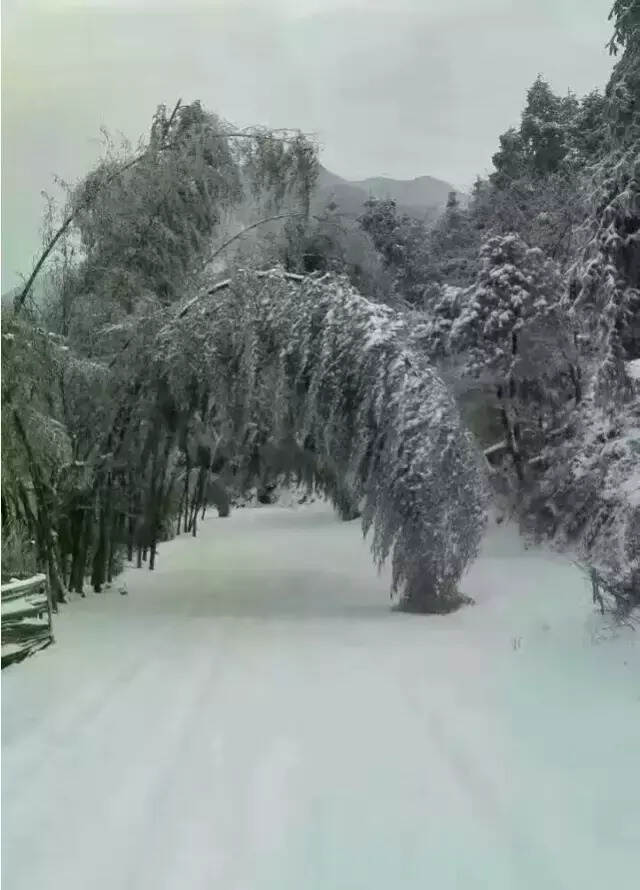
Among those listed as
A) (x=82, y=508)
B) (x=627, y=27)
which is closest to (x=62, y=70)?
(x=82, y=508)

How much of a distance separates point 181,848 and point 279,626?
12.7ft

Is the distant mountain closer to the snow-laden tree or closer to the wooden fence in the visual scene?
the snow-laden tree

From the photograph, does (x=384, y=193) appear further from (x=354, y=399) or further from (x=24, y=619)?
(x=24, y=619)

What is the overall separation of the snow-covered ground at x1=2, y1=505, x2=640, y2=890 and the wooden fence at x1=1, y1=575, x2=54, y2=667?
0.12 m

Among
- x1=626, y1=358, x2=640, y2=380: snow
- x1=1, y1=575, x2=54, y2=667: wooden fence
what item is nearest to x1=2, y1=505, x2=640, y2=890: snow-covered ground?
x1=1, y1=575, x2=54, y2=667: wooden fence

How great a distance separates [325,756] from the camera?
3.11 m

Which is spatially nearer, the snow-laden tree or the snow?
the snow-laden tree

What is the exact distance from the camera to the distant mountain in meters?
10.7

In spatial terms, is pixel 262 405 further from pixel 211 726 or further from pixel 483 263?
pixel 483 263

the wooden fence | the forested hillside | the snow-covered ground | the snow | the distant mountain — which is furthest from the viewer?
the distant mountain

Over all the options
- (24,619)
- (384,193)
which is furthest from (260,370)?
(384,193)

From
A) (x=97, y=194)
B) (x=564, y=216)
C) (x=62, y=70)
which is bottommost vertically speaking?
(x=62, y=70)

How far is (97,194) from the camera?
7.66 meters

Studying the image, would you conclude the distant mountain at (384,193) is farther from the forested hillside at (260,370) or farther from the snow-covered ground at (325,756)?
the snow-covered ground at (325,756)
